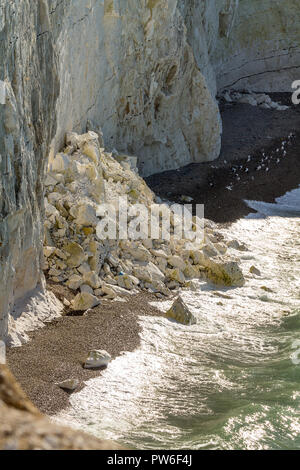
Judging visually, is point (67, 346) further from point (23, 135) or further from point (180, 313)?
point (23, 135)

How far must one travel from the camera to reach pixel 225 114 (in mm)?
30688

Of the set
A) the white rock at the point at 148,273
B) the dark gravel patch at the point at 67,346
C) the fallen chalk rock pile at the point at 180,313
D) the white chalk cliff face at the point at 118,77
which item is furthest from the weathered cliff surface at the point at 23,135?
the white rock at the point at 148,273

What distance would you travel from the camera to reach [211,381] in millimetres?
9805

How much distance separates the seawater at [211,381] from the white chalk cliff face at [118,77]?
1950 mm

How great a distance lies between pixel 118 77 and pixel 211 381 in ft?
38.8

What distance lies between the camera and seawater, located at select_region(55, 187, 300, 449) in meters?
7.91

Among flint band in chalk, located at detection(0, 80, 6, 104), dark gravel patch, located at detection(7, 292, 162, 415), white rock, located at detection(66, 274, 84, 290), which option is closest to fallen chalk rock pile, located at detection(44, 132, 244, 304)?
white rock, located at detection(66, 274, 84, 290)

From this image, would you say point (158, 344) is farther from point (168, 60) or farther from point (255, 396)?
point (168, 60)

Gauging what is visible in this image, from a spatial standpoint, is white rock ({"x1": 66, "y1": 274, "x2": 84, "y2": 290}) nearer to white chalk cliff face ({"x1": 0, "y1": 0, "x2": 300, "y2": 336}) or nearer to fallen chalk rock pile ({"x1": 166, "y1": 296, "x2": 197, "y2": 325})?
white chalk cliff face ({"x1": 0, "y1": 0, "x2": 300, "y2": 336})

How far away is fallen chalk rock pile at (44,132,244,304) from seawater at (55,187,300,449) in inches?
22.5

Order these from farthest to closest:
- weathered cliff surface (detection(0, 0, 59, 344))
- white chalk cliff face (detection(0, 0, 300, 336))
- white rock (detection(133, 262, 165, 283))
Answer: white rock (detection(133, 262, 165, 283)) → white chalk cliff face (detection(0, 0, 300, 336)) → weathered cliff surface (detection(0, 0, 59, 344))

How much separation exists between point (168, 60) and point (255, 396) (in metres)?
15.0

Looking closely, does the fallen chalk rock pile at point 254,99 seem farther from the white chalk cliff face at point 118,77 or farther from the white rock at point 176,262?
the white rock at point 176,262
